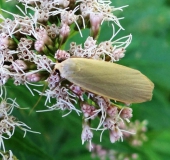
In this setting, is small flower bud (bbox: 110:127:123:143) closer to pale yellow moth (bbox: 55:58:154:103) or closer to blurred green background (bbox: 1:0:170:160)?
pale yellow moth (bbox: 55:58:154:103)

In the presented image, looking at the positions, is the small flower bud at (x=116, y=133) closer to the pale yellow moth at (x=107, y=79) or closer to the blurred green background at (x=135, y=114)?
the pale yellow moth at (x=107, y=79)

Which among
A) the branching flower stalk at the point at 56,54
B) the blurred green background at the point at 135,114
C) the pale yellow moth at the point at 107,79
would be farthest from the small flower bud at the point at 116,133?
the blurred green background at the point at 135,114

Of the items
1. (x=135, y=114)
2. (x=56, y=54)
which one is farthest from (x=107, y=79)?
(x=135, y=114)

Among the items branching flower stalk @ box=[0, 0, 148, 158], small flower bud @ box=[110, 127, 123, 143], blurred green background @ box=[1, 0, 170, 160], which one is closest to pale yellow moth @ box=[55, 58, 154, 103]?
branching flower stalk @ box=[0, 0, 148, 158]

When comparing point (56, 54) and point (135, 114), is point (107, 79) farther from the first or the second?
point (135, 114)

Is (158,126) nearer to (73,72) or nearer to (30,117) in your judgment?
(30,117)

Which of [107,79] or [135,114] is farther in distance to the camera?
[135,114]
